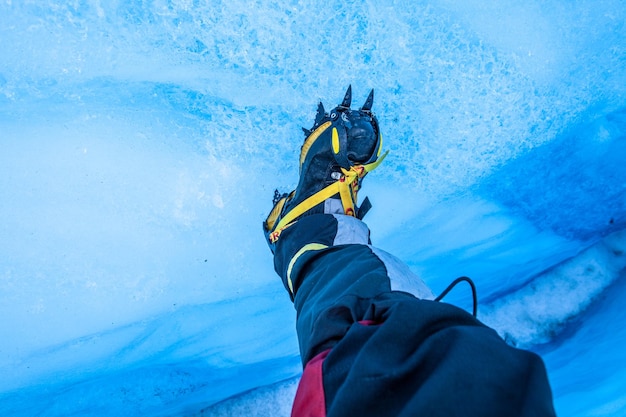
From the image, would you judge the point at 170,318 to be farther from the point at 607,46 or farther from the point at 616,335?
the point at 616,335

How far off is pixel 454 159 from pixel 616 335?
5.08 ft

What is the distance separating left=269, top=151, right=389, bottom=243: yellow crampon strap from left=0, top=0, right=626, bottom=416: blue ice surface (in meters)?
0.28

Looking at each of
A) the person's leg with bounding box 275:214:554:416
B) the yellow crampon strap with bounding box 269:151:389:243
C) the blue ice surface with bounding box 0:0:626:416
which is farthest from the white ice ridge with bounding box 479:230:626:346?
the person's leg with bounding box 275:214:554:416

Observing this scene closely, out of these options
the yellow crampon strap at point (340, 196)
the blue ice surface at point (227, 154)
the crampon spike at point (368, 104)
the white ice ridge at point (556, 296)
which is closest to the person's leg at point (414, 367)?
the yellow crampon strap at point (340, 196)

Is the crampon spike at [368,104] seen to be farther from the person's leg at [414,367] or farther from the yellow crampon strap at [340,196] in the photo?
the person's leg at [414,367]

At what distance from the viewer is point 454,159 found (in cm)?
185

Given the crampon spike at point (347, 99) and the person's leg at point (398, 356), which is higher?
the crampon spike at point (347, 99)

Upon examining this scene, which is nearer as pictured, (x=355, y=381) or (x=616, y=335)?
(x=355, y=381)

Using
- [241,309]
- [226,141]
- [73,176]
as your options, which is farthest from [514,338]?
[73,176]

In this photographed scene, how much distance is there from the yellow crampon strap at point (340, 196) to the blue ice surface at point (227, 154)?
28 centimetres

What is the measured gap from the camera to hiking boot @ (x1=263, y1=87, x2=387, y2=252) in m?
1.45

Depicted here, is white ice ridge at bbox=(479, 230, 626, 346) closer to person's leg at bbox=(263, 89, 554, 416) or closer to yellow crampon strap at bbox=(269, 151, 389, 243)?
yellow crampon strap at bbox=(269, 151, 389, 243)

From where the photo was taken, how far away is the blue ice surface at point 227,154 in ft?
4.67

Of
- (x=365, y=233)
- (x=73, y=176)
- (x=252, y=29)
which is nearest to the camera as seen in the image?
(x=365, y=233)
